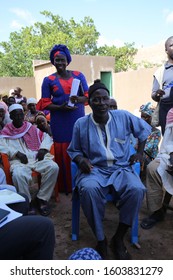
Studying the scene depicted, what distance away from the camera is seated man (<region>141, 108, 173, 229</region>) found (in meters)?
2.98

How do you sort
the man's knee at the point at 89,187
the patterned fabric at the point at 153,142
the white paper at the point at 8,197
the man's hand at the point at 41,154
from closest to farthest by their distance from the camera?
the white paper at the point at 8,197, the man's knee at the point at 89,187, the man's hand at the point at 41,154, the patterned fabric at the point at 153,142

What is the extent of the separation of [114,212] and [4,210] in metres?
2.01

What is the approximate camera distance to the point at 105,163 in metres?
2.78

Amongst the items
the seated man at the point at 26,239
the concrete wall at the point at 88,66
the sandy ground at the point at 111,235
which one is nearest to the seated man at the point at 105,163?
the sandy ground at the point at 111,235

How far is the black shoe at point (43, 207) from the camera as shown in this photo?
3.56 meters

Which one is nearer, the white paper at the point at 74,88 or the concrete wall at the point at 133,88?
the white paper at the point at 74,88

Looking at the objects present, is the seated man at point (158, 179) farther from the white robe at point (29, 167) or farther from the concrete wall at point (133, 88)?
the concrete wall at point (133, 88)

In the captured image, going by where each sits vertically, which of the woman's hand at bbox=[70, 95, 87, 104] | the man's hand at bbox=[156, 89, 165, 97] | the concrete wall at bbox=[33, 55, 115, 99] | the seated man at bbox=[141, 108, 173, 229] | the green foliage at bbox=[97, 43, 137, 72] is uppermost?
the green foliage at bbox=[97, 43, 137, 72]

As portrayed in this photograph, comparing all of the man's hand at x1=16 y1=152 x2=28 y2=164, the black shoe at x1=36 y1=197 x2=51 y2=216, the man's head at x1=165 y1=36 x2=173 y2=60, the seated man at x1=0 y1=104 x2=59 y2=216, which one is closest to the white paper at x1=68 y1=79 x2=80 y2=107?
the seated man at x1=0 y1=104 x2=59 y2=216

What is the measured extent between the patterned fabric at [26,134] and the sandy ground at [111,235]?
983 millimetres

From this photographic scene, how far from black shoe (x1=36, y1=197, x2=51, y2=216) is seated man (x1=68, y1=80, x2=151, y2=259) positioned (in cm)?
106

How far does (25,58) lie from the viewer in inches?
1102

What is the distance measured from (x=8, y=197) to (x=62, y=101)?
6.60 ft

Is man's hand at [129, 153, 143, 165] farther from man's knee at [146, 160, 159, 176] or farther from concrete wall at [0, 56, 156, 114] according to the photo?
concrete wall at [0, 56, 156, 114]
